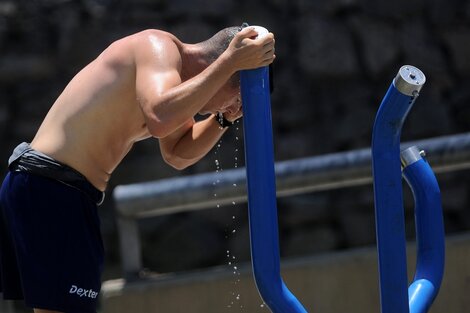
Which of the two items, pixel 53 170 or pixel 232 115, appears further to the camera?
pixel 232 115

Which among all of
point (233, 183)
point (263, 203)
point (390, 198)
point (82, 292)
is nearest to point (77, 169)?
point (82, 292)

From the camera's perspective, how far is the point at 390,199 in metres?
2.94

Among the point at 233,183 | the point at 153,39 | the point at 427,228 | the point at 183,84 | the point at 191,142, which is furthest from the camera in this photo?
the point at 233,183

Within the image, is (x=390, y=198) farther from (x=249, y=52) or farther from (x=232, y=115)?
(x=232, y=115)

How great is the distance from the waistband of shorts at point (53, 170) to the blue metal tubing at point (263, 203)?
27.1 inches

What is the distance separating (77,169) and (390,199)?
3.45ft

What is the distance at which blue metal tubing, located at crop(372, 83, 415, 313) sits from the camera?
2.93 meters

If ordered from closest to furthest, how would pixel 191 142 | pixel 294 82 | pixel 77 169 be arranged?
1. pixel 77 169
2. pixel 191 142
3. pixel 294 82

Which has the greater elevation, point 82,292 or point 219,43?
point 219,43

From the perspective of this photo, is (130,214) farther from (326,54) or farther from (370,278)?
(326,54)

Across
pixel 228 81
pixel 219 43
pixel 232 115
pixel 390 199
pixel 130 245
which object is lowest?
pixel 130 245

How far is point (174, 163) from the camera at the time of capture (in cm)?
390

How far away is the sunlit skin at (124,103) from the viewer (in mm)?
3143

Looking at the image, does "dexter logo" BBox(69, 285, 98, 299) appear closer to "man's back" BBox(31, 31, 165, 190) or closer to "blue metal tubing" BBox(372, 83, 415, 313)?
"man's back" BBox(31, 31, 165, 190)
